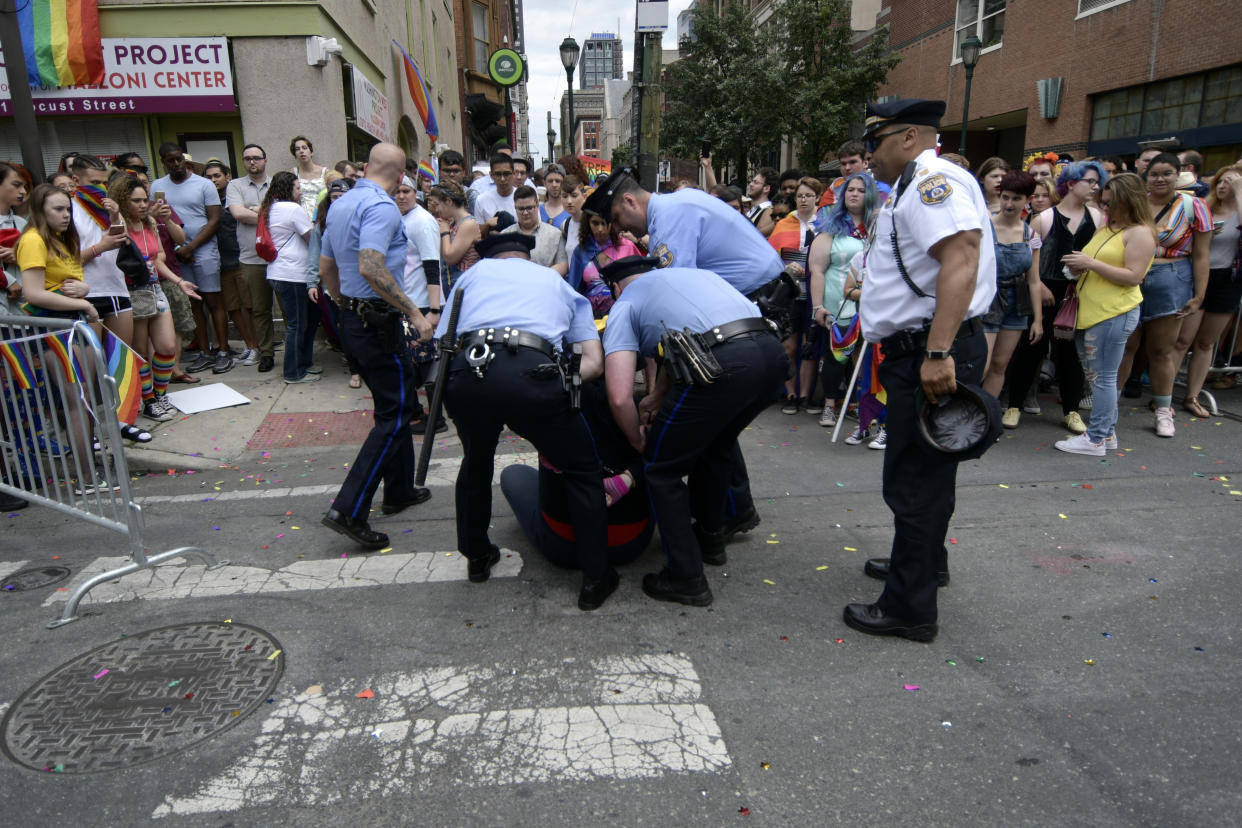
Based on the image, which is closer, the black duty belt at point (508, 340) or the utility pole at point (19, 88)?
the black duty belt at point (508, 340)

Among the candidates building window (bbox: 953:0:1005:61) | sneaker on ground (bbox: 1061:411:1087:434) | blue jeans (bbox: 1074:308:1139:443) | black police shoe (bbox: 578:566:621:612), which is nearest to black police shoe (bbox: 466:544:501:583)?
black police shoe (bbox: 578:566:621:612)

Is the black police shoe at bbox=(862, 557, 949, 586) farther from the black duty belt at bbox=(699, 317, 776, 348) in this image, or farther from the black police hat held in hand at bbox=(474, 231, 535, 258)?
the black police hat held in hand at bbox=(474, 231, 535, 258)

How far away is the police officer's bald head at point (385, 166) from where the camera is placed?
4.48m

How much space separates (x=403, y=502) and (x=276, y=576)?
1045mm

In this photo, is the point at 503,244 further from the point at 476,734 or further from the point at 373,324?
the point at 476,734

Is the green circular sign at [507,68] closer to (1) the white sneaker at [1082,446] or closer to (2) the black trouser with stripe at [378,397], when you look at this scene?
(1) the white sneaker at [1082,446]

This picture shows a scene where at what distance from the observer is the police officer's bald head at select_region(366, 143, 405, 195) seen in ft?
14.7

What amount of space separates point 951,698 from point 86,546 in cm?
440

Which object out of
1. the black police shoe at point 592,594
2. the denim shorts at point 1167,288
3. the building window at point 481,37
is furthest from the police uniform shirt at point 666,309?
the building window at point 481,37

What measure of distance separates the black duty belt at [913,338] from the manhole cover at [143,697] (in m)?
2.72

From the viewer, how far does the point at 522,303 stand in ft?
10.9

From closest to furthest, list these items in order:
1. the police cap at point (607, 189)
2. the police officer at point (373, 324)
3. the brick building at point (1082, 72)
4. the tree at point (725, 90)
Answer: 1. the police cap at point (607, 189)
2. the police officer at point (373, 324)
3. the brick building at point (1082, 72)
4. the tree at point (725, 90)

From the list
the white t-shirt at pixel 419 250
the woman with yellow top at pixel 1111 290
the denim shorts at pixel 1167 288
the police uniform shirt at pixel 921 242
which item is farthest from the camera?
the white t-shirt at pixel 419 250

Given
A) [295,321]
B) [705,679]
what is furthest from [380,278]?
[295,321]
